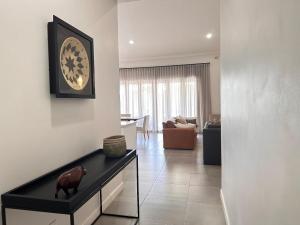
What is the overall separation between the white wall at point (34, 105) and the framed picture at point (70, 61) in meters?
0.06

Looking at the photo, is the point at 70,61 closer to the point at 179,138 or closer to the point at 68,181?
the point at 68,181

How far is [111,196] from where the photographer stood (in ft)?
9.64

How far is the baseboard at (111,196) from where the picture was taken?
108 inches

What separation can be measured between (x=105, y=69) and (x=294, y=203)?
2.50 metres

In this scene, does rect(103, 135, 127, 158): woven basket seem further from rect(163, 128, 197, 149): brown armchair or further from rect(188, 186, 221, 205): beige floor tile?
rect(163, 128, 197, 149): brown armchair

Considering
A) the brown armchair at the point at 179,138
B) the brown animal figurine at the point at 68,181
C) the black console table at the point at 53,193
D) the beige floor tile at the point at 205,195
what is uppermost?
the brown animal figurine at the point at 68,181

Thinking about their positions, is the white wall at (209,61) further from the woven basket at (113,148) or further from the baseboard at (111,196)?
the woven basket at (113,148)

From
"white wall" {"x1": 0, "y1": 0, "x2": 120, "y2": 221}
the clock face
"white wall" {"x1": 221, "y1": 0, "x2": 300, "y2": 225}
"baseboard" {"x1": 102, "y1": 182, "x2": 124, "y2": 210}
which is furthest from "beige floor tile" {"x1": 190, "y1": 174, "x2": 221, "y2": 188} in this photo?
the clock face

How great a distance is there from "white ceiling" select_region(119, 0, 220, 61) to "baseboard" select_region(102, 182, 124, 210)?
2.65 metres

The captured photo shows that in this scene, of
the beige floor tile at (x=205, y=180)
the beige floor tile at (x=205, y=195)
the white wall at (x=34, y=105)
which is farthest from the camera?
the beige floor tile at (x=205, y=180)

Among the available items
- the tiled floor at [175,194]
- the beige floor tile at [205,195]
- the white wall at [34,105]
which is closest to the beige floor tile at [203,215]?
the tiled floor at [175,194]

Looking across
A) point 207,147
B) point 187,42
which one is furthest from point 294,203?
point 187,42

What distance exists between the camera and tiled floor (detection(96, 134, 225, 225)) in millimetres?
2514

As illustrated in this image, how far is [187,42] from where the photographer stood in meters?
6.56
